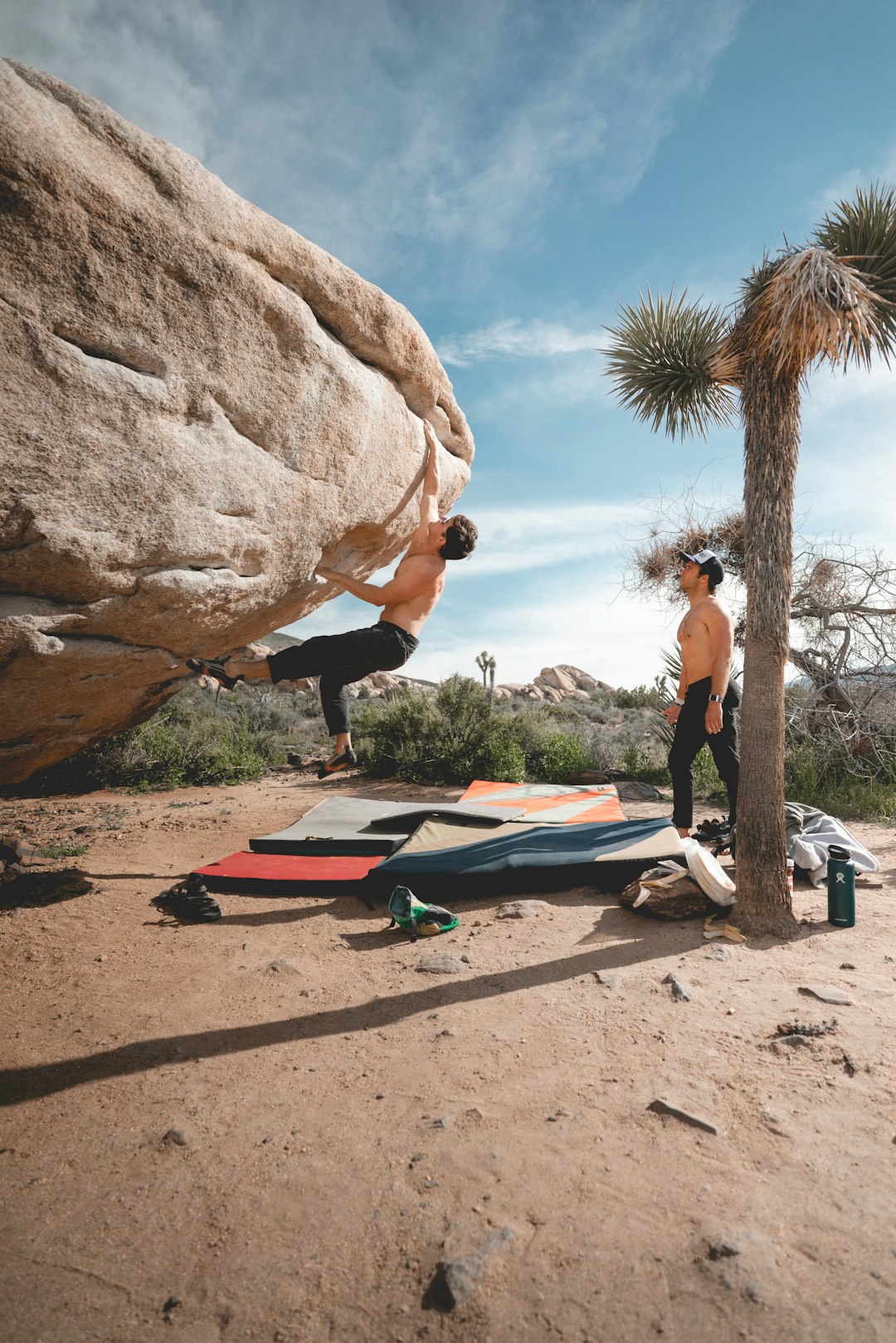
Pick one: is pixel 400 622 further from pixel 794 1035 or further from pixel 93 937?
pixel 794 1035

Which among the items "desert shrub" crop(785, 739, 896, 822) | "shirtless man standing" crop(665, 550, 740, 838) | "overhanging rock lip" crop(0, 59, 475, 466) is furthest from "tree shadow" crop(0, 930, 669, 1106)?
"desert shrub" crop(785, 739, 896, 822)

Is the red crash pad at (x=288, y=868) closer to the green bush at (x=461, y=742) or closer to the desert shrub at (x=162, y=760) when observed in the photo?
the desert shrub at (x=162, y=760)

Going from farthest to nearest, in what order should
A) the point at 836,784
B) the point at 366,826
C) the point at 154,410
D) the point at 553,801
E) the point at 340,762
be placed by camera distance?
the point at 836,784 < the point at 553,801 < the point at 366,826 < the point at 340,762 < the point at 154,410

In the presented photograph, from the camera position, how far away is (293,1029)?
2900 mm

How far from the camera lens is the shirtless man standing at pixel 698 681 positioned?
16.6 ft

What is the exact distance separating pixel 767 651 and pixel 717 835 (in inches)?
88.3

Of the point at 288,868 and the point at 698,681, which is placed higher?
the point at 698,681

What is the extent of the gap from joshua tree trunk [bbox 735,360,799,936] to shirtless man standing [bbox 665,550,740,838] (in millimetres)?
850

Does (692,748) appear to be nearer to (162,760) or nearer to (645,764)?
(645,764)

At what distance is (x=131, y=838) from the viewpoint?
20.6 feet

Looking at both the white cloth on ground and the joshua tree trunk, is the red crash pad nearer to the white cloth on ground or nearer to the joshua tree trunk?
the joshua tree trunk

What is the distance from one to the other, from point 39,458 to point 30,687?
153cm

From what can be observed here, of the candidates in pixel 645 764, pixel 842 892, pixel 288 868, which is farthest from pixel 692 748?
pixel 645 764

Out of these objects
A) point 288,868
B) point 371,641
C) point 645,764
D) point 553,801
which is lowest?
point 288,868
